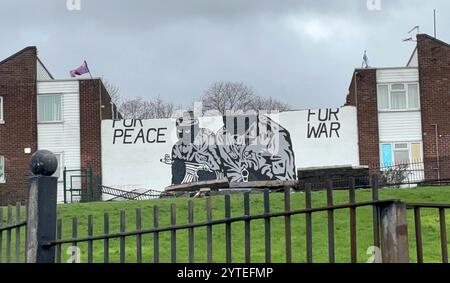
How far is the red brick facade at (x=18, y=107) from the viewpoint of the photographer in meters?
31.6

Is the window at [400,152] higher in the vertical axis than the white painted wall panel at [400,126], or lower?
lower

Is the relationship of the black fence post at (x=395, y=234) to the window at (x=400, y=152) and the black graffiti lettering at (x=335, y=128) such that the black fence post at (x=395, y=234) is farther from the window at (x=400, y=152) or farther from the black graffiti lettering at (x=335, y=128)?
the window at (x=400, y=152)

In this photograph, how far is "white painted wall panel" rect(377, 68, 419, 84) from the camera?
31734mm

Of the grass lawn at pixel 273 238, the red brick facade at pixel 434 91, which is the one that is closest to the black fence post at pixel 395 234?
the grass lawn at pixel 273 238

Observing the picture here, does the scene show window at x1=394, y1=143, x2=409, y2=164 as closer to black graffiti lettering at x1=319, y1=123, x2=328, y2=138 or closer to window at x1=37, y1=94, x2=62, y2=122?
black graffiti lettering at x1=319, y1=123, x2=328, y2=138

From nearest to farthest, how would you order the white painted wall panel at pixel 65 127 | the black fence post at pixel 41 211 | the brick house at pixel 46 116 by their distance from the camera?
the black fence post at pixel 41 211, the brick house at pixel 46 116, the white painted wall panel at pixel 65 127

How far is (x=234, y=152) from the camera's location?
31688 millimetres

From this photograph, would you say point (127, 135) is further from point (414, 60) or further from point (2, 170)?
point (414, 60)

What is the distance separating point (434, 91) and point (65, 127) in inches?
696

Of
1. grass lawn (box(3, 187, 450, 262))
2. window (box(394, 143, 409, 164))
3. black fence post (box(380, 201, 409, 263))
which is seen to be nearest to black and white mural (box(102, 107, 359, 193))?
window (box(394, 143, 409, 164))

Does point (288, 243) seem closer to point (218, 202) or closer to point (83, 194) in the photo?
point (218, 202)

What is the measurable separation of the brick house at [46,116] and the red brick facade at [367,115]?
12375 mm

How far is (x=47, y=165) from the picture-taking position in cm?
459

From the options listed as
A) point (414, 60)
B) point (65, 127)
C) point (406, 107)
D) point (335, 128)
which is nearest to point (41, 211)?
point (335, 128)
